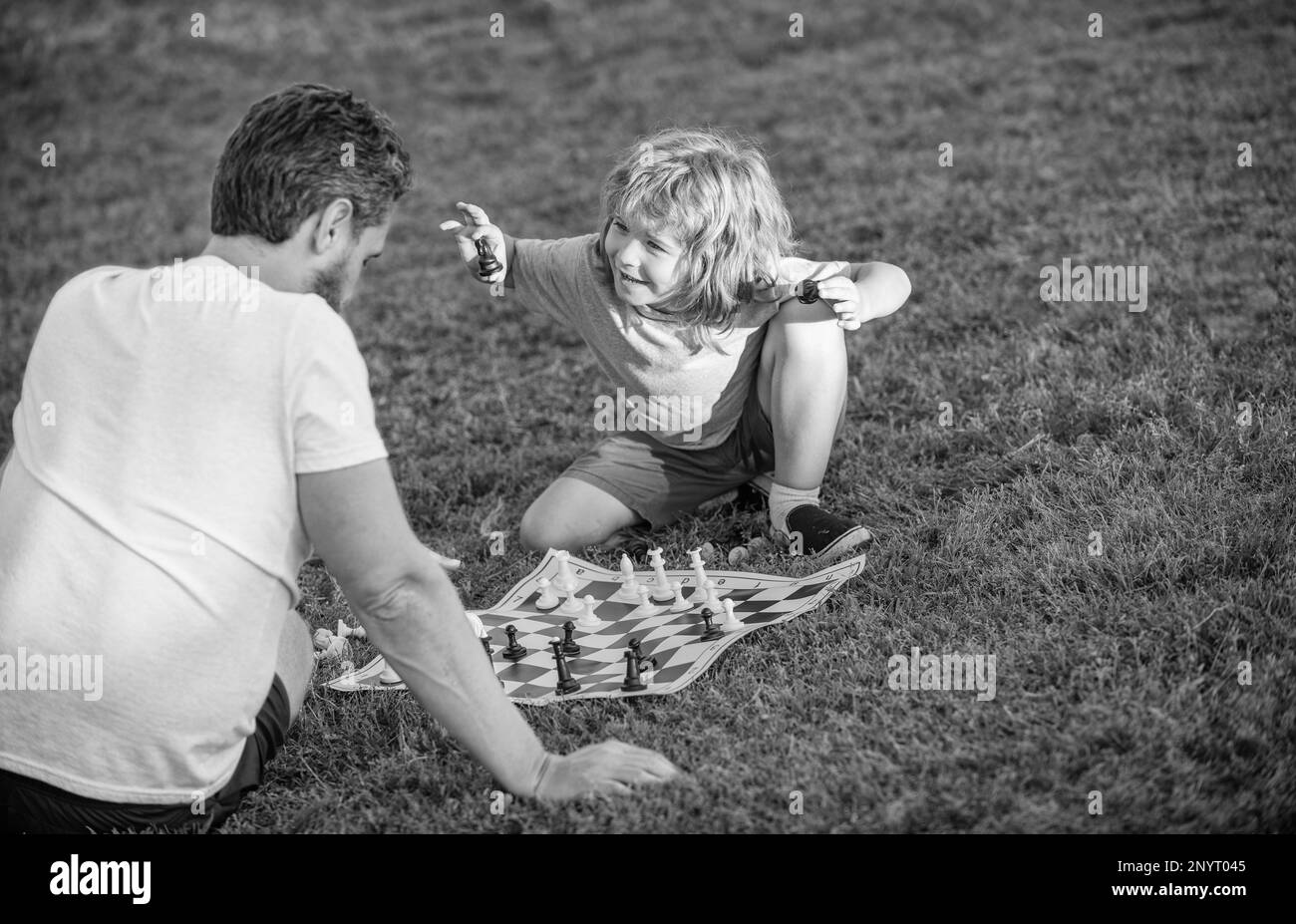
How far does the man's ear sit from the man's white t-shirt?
0.22 m

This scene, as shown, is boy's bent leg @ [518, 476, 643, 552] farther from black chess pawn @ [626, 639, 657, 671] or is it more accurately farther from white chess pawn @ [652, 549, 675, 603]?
black chess pawn @ [626, 639, 657, 671]

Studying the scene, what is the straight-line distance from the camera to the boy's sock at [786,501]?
4.11 meters

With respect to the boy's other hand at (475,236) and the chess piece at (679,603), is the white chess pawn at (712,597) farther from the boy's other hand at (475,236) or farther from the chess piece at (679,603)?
the boy's other hand at (475,236)

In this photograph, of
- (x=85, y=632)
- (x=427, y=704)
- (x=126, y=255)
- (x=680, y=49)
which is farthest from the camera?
(x=680, y=49)

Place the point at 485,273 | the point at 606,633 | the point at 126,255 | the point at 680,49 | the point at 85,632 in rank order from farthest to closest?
the point at 680,49, the point at 126,255, the point at 485,273, the point at 606,633, the point at 85,632

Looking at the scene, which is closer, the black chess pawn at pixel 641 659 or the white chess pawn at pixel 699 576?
the black chess pawn at pixel 641 659

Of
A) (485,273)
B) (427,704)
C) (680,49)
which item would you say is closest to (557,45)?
(680,49)

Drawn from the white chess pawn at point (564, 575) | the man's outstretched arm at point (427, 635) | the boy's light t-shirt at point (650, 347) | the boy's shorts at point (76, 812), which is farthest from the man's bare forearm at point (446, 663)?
the boy's light t-shirt at point (650, 347)

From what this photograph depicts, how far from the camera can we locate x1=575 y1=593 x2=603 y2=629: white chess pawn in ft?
12.3

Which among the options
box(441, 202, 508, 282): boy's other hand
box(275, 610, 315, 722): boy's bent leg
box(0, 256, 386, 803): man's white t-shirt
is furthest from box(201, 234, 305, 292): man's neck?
box(441, 202, 508, 282): boy's other hand

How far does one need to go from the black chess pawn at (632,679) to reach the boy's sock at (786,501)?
982 mm

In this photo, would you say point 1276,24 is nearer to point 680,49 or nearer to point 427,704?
point 680,49
